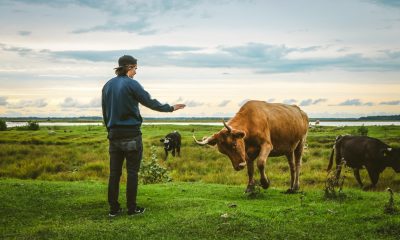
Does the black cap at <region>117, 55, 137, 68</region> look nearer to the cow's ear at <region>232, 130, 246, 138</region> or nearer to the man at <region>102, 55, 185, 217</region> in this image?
the man at <region>102, 55, 185, 217</region>

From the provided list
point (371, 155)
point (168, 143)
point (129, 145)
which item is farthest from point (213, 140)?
point (168, 143)

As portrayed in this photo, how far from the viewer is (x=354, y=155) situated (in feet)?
51.6

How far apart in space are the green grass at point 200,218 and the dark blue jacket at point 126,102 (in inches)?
73.1

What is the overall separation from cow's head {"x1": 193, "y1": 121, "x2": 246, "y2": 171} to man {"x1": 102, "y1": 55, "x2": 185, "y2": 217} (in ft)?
6.34

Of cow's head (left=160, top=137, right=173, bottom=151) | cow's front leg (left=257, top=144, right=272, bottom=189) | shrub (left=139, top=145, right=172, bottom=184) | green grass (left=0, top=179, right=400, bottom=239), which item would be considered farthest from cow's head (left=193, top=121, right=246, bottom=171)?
cow's head (left=160, top=137, right=173, bottom=151)

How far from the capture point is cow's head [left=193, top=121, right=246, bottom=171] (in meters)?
9.67

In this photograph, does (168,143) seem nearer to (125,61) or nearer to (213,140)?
(213,140)

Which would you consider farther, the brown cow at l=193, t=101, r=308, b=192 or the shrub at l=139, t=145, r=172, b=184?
the shrub at l=139, t=145, r=172, b=184

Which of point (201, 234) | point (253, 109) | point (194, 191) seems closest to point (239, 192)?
point (194, 191)

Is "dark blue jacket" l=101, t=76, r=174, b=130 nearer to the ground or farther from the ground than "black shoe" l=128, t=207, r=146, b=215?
farther from the ground

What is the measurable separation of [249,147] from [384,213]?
149 inches

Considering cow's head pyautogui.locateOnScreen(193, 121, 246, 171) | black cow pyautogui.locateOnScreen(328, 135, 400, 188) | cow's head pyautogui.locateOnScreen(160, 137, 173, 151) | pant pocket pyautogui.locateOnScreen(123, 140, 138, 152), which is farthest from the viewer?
cow's head pyautogui.locateOnScreen(160, 137, 173, 151)

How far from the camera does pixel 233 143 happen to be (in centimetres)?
971

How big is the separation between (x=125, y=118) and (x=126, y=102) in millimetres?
313
